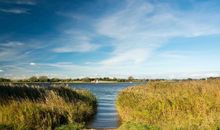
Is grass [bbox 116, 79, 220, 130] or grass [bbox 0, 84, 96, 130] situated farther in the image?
grass [bbox 116, 79, 220, 130]

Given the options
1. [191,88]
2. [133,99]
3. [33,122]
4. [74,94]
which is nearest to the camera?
[33,122]

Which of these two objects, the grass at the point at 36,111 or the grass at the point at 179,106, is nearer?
the grass at the point at 36,111

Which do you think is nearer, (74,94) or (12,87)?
(12,87)

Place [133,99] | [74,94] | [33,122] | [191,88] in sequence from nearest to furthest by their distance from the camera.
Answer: [33,122] → [191,88] → [133,99] → [74,94]

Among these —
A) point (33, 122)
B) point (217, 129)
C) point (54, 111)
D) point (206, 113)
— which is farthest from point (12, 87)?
point (217, 129)

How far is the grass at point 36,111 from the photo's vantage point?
1842 centimetres

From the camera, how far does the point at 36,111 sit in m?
19.7

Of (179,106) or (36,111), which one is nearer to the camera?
(36,111)

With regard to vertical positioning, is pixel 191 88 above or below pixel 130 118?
above

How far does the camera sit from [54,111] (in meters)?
21.5

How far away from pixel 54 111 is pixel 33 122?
2665 mm

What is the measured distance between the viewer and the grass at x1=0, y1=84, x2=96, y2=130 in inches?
725

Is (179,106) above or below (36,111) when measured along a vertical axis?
above

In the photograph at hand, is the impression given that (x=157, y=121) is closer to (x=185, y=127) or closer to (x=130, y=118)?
(x=130, y=118)
